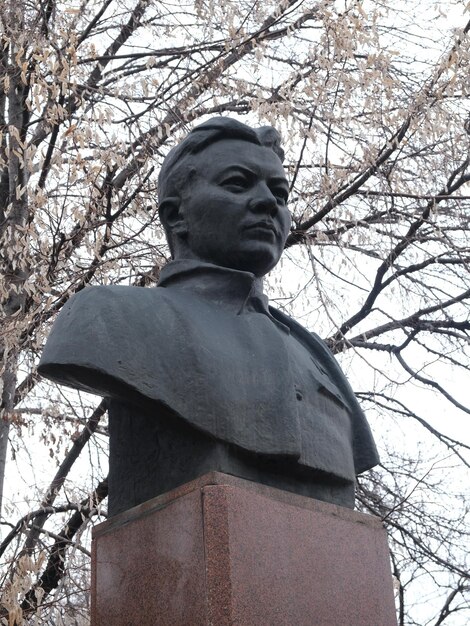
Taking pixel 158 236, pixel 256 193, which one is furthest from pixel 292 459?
pixel 158 236

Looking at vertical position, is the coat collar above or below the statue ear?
below

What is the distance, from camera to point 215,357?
3143mm

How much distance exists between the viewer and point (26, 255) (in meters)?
6.33

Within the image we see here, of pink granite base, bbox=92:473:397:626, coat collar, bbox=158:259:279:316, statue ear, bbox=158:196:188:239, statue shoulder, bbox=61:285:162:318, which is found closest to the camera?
pink granite base, bbox=92:473:397:626

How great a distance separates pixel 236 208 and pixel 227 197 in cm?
6

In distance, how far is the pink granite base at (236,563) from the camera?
2705 millimetres

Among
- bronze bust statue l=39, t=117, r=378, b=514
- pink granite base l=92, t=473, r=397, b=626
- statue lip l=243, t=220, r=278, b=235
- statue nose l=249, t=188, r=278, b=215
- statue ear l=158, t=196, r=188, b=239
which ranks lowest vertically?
pink granite base l=92, t=473, r=397, b=626

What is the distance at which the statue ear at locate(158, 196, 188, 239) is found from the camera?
3.63 m

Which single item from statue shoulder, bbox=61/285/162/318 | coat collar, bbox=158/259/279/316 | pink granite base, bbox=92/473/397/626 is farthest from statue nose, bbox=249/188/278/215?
pink granite base, bbox=92/473/397/626

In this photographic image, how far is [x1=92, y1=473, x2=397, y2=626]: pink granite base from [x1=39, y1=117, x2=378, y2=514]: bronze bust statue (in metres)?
0.13

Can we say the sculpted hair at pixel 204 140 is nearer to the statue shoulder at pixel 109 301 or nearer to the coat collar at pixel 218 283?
the coat collar at pixel 218 283

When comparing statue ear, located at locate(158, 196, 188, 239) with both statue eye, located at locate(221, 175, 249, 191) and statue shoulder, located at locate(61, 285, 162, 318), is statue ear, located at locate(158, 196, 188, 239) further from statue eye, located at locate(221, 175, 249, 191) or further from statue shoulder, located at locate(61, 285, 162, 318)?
statue shoulder, located at locate(61, 285, 162, 318)

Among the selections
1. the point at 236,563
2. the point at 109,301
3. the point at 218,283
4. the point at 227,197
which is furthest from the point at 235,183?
the point at 236,563

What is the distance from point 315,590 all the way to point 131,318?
1042 millimetres
